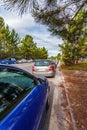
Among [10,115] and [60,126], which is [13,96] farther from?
[60,126]

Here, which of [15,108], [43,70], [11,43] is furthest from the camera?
[11,43]

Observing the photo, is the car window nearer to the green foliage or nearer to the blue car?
the blue car

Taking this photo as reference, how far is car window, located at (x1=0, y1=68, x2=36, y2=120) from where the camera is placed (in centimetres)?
238

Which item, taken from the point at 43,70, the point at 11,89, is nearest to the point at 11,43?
the point at 43,70

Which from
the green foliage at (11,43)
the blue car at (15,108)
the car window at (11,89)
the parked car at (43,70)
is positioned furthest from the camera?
the green foliage at (11,43)

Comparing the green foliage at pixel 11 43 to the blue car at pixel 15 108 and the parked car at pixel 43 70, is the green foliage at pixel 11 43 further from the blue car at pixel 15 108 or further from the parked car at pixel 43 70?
the blue car at pixel 15 108

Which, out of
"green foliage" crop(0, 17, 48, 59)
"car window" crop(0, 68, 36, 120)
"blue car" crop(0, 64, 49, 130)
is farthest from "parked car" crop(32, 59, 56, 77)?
"green foliage" crop(0, 17, 48, 59)

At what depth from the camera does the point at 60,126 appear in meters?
4.44

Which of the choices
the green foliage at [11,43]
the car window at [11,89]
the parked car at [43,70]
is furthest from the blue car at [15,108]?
the green foliage at [11,43]

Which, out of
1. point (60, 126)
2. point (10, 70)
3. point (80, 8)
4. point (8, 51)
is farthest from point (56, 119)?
point (8, 51)

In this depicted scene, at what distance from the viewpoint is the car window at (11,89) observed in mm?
2375

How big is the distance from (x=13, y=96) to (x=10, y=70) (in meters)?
0.72

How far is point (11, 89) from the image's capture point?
9.91 feet

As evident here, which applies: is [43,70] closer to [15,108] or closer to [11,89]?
[11,89]
